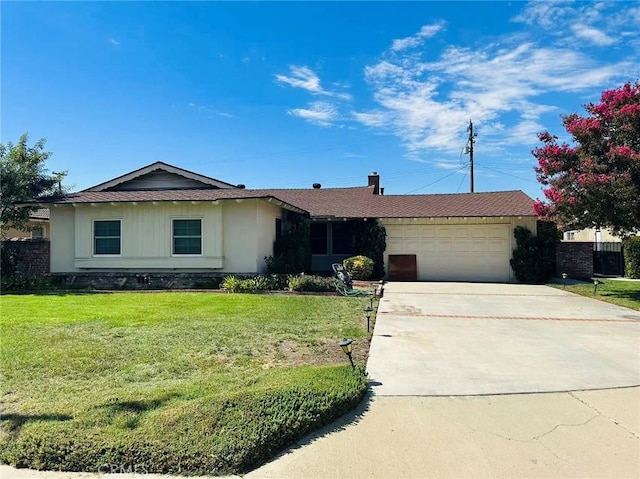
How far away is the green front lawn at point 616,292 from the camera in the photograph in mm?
11522

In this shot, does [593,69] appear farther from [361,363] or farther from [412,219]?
[361,363]

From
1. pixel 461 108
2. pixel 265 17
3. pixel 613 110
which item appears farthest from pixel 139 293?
pixel 613 110

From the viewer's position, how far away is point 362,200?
2100 cm

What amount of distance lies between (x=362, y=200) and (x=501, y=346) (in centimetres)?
1469

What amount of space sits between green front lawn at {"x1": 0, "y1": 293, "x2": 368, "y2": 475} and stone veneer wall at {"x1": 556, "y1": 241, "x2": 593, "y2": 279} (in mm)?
13185

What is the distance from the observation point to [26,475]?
3.02 m

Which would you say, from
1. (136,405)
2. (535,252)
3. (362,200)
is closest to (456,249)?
(535,252)

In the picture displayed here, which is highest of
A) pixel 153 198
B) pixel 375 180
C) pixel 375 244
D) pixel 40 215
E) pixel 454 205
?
pixel 375 180

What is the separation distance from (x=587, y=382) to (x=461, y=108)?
14.2 metres

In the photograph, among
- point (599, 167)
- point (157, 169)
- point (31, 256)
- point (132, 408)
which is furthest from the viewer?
point (157, 169)

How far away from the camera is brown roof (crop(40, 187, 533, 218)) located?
1501 cm

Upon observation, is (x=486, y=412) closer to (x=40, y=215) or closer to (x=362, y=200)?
(x=362, y=200)

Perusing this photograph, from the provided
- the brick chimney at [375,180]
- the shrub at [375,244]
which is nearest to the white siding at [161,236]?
the shrub at [375,244]

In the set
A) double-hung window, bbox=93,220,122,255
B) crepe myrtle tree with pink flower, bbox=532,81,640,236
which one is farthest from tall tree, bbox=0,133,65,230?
crepe myrtle tree with pink flower, bbox=532,81,640,236
